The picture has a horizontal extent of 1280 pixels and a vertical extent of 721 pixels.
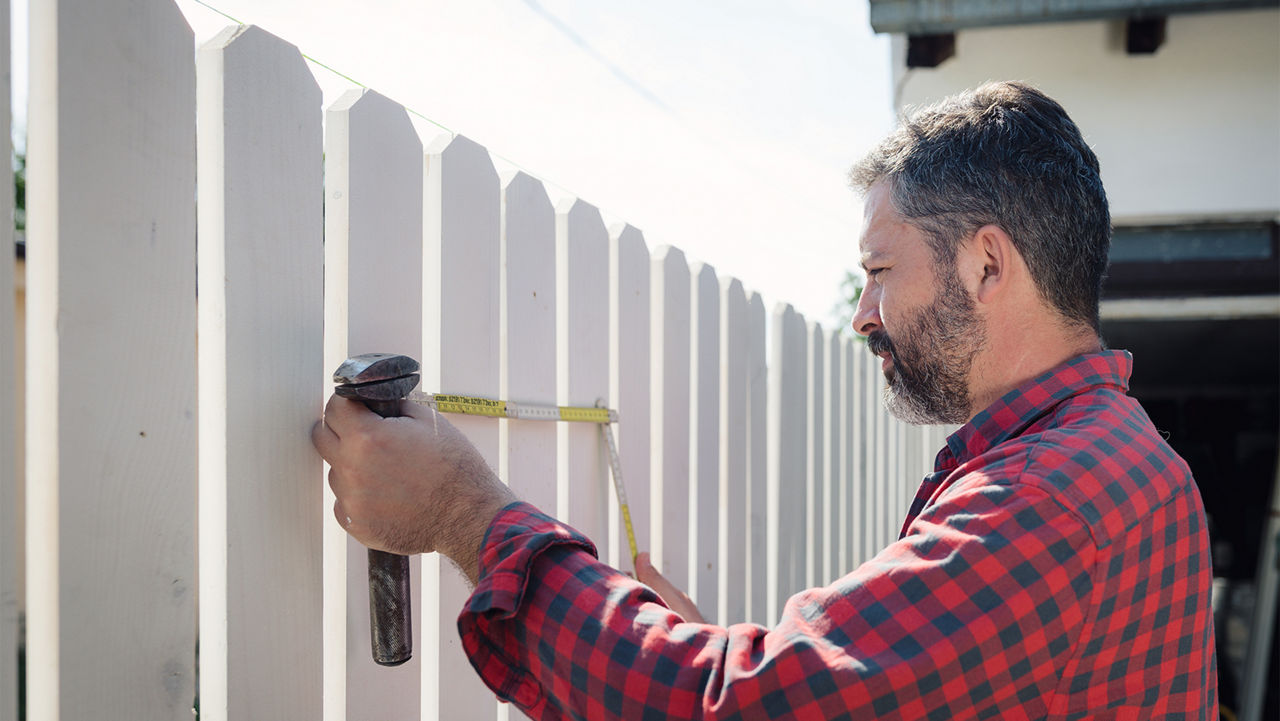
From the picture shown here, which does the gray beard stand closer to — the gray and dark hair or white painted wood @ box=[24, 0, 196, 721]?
the gray and dark hair

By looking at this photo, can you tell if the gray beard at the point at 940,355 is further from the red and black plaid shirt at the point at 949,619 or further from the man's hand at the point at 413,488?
the man's hand at the point at 413,488

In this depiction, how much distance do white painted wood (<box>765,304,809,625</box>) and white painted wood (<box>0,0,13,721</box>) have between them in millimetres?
2575

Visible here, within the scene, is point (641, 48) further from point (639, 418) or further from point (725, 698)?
point (725, 698)

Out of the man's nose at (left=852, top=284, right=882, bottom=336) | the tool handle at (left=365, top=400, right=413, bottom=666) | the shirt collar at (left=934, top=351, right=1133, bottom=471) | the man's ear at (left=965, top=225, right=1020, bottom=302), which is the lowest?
the tool handle at (left=365, top=400, right=413, bottom=666)

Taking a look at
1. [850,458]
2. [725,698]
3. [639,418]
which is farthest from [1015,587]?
[850,458]

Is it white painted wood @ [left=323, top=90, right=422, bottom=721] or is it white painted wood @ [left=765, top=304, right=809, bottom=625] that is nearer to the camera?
white painted wood @ [left=323, top=90, right=422, bottom=721]

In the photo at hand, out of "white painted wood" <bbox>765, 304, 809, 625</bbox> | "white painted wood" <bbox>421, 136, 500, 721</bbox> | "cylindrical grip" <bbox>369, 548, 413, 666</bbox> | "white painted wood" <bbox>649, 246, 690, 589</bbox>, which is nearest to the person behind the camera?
"cylindrical grip" <bbox>369, 548, 413, 666</bbox>

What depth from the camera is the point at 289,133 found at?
131 centimetres

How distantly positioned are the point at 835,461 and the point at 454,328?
9.60 feet

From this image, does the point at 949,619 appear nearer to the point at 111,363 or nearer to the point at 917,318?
the point at 917,318

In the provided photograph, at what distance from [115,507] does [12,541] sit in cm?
11

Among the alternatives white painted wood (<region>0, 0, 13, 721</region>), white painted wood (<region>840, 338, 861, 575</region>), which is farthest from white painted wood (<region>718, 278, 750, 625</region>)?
white painted wood (<region>0, 0, 13, 721</region>)

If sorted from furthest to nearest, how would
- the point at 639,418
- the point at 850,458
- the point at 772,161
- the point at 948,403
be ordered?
the point at 772,161
the point at 850,458
the point at 639,418
the point at 948,403

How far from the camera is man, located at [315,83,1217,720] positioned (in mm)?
997
